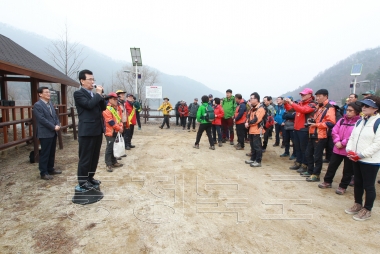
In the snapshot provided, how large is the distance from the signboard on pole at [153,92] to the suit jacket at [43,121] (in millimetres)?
11151

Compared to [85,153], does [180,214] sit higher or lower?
lower

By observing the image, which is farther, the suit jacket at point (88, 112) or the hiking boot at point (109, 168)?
the hiking boot at point (109, 168)

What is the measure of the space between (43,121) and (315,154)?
5.40 meters

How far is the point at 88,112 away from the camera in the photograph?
3270mm

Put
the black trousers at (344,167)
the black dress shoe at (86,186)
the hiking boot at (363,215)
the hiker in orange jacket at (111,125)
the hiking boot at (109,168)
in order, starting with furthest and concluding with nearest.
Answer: the hiking boot at (109,168)
the hiker in orange jacket at (111,125)
the black trousers at (344,167)
the black dress shoe at (86,186)
the hiking boot at (363,215)

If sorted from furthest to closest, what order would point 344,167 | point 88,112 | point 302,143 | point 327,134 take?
point 302,143, point 327,134, point 344,167, point 88,112

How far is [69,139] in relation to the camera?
8.35m

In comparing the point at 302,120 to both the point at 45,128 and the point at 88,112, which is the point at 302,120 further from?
the point at 45,128

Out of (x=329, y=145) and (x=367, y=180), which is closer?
(x=367, y=180)

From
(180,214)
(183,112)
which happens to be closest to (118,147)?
(180,214)

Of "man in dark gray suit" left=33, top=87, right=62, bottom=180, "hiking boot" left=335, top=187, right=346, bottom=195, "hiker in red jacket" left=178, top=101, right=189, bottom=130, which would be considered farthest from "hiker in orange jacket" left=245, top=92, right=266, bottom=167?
"hiker in red jacket" left=178, top=101, right=189, bottom=130

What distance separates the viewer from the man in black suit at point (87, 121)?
3.16 meters

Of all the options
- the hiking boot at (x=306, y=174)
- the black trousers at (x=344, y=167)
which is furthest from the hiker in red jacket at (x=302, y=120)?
the black trousers at (x=344, y=167)

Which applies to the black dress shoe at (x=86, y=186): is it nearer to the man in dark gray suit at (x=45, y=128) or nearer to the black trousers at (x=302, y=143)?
the man in dark gray suit at (x=45, y=128)
